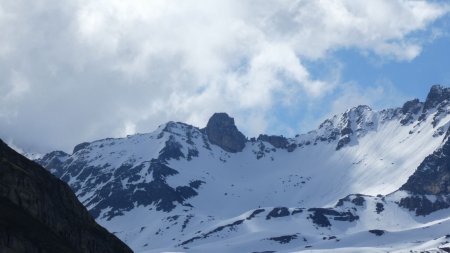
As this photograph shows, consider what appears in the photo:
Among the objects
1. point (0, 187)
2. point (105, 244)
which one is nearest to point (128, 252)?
point (105, 244)

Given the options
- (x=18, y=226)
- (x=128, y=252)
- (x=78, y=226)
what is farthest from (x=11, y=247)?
(x=128, y=252)

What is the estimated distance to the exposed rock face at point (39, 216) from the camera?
10081 centimetres

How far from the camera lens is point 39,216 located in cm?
11638

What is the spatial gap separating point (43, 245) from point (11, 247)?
21.9 ft

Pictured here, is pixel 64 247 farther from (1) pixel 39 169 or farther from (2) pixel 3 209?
(1) pixel 39 169

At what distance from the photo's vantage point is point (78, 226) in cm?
12538

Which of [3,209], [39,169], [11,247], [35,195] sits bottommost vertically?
[11,247]

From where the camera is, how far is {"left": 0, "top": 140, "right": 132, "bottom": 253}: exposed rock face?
100812 millimetres

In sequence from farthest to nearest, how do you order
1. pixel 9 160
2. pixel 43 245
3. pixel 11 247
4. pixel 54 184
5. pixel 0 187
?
1. pixel 54 184
2. pixel 9 160
3. pixel 0 187
4. pixel 43 245
5. pixel 11 247

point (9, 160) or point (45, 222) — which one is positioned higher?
point (9, 160)

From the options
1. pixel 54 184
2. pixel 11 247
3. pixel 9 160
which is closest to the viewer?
pixel 11 247

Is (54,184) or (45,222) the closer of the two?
(45,222)

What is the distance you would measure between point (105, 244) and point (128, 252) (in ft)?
24.9

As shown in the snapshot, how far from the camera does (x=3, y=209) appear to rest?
10462cm
